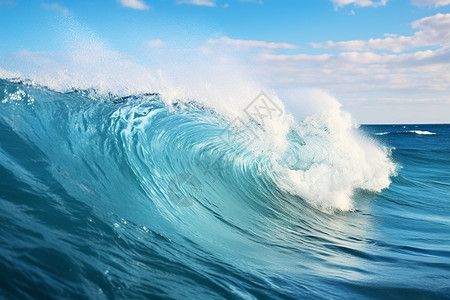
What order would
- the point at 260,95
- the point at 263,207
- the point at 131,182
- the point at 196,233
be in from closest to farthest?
the point at 196,233 < the point at 131,182 < the point at 263,207 < the point at 260,95

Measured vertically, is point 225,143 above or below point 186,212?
above

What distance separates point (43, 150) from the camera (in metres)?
4.95

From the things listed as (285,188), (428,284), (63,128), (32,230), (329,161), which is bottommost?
(32,230)

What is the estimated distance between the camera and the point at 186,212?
556cm

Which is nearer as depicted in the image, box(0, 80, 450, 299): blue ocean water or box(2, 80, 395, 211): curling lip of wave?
box(0, 80, 450, 299): blue ocean water

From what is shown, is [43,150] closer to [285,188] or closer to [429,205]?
[285,188]

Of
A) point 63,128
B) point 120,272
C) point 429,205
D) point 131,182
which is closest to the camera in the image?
point 120,272

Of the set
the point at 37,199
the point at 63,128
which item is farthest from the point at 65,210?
the point at 63,128

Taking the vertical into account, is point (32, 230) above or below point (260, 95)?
below

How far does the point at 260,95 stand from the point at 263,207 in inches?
129

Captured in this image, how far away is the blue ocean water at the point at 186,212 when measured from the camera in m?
3.00

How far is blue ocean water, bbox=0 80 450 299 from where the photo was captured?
118 inches

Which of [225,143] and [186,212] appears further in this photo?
[225,143]

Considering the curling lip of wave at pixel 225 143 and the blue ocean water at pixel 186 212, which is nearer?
the blue ocean water at pixel 186 212
